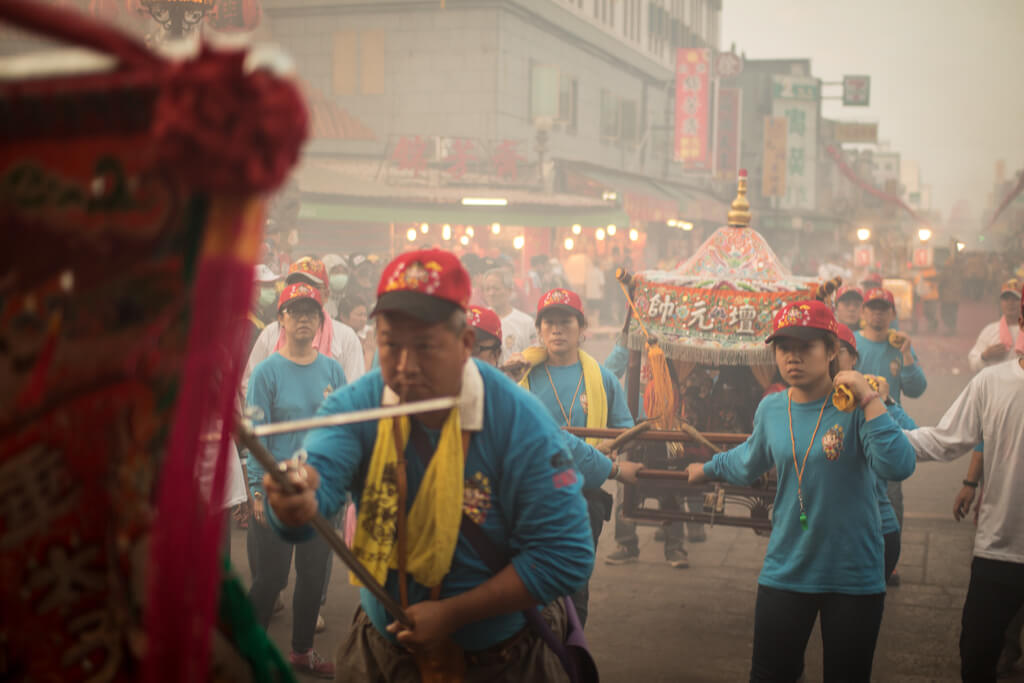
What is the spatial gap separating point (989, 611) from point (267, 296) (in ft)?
22.7

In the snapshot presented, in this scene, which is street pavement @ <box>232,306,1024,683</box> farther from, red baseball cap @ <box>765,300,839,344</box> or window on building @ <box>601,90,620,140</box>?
window on building @ <box>601,90,620,140</box>

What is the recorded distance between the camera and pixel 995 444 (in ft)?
15.1

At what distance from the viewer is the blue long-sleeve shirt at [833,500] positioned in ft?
13.6

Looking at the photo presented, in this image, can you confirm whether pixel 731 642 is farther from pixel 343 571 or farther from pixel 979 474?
pixel 343 571

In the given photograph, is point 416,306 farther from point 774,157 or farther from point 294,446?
point 774,157

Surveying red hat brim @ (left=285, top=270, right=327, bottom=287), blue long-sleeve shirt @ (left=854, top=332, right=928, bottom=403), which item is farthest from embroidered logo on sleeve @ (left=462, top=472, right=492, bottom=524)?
blue long-sleeve shirt @ (left=854, top=332, right=928, bottom=403)

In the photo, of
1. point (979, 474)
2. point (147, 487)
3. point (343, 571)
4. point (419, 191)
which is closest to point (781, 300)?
point (979, 474)

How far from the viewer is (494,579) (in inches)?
110

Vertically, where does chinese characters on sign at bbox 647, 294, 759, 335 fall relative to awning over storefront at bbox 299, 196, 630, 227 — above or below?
below

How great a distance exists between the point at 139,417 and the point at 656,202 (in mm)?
33496

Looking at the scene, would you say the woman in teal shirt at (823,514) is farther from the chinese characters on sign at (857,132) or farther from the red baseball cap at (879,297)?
the chinese characters on sign at (857,132)

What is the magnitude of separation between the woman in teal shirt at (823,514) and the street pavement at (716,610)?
1826 mm

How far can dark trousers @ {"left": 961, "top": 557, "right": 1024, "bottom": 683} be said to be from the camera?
448 centimetres

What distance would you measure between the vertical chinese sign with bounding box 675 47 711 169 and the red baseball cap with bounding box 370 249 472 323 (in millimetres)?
36275
